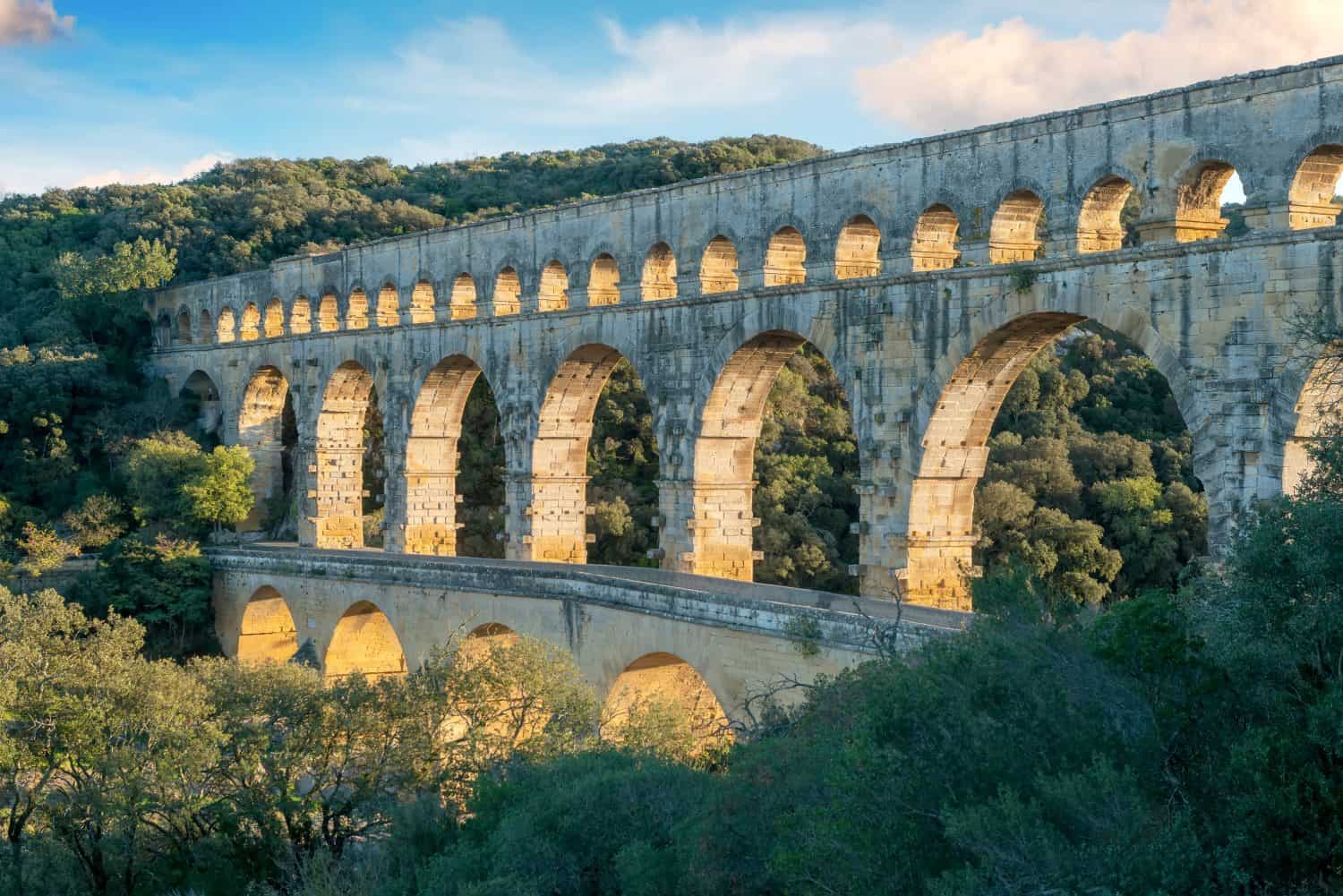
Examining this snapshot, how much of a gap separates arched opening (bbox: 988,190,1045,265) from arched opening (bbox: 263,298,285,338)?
75.3 feet

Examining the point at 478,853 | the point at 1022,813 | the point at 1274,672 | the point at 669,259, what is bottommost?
the point at 478,853

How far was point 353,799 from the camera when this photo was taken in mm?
18328

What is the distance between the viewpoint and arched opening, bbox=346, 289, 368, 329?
34.1 m

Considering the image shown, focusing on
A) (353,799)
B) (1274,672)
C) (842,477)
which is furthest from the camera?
(842,477)

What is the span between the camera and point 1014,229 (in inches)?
745

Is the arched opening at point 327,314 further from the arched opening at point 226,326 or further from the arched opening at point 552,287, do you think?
the arched opening at point 552,287

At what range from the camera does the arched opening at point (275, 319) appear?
1471 inches

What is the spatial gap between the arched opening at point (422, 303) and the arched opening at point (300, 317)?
572cm

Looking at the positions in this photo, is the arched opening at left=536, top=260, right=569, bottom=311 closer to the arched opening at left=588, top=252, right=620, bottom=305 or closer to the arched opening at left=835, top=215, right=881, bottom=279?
the arched opening at left=588, top=252, right=620, bottom=305

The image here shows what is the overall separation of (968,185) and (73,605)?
16868 mm

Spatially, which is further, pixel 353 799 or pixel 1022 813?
pixel 353 799

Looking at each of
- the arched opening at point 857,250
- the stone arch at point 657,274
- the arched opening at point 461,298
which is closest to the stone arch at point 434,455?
the arched opening at point 461,298

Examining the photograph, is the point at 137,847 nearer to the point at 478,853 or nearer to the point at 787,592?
the point at 478,853

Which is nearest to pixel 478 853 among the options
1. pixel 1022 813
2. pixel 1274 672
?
pixel 1022 813
